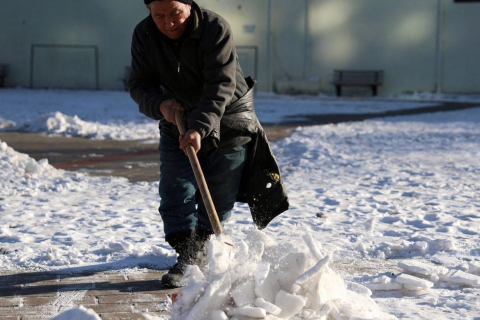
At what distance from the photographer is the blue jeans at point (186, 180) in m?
3.92

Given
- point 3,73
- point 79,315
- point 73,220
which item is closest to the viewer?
point 79,315

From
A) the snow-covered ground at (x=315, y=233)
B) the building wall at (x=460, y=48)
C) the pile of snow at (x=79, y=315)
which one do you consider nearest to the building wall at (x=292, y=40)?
the building wall at (x=460, y=48)

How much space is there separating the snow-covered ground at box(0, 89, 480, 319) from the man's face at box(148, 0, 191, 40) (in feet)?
3.41

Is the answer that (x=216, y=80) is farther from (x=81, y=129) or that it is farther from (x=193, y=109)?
(x=81, y=129)

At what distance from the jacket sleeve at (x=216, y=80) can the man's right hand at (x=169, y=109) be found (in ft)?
0.39

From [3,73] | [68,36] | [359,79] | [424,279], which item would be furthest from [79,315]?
[3,73]

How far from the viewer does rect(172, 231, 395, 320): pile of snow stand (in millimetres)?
2984

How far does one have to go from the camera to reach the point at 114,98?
2088cm

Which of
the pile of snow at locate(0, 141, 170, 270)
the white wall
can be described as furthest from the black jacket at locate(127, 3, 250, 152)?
the white wall

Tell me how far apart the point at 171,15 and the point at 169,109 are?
447mm

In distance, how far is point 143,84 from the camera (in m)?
3.88

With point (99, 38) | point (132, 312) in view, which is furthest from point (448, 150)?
point (99, 38)

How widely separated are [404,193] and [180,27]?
366cm

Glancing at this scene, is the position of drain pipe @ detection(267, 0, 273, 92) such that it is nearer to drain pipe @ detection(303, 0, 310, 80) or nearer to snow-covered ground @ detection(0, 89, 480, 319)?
drain pipe @ detection(303, 0, 310, 80)
